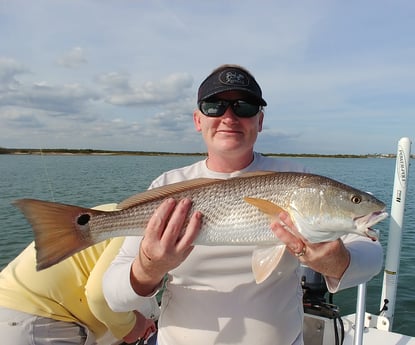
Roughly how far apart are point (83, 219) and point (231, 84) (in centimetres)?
142

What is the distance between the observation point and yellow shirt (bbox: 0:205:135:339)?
3.39m

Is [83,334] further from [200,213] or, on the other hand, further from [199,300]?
[200,213]

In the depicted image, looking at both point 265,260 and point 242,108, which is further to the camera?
point 242,108

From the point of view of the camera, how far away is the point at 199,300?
258 centimetres

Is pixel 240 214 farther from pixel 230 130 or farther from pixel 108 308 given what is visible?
pixel 108 308

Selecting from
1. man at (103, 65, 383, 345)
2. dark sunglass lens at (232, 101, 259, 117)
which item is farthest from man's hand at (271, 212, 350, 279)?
dark sunglass lens at (232, 101, 259, 117)

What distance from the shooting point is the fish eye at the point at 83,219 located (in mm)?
2693

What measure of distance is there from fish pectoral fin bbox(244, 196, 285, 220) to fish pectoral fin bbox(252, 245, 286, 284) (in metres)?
0.22

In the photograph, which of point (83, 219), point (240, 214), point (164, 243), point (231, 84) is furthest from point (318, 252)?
point (83, 219)

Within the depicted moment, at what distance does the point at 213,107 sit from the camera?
2.83 m

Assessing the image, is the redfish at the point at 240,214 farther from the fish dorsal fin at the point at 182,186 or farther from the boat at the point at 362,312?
the boat at the point at 362,312

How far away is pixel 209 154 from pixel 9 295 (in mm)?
2197

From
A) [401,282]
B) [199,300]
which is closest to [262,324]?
[199,300]

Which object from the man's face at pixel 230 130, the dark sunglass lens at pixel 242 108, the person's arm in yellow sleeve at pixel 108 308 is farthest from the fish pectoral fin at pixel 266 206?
the person's arm in yellow sleeve at pixel 108 308
